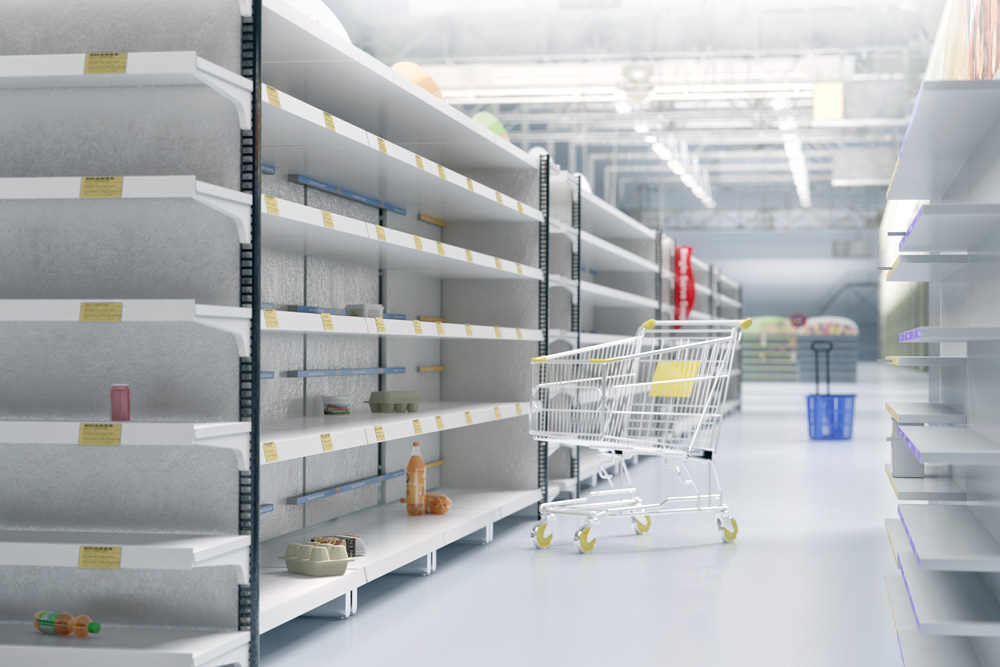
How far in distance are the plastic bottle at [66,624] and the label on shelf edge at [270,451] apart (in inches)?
24.5

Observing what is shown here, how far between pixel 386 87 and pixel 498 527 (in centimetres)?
259

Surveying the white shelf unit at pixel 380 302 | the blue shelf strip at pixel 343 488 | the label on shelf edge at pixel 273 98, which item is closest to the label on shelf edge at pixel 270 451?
the white shelf unit at pixel 380 302

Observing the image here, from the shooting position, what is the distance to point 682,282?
443 inches

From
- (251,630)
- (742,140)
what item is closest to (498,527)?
(251,630)

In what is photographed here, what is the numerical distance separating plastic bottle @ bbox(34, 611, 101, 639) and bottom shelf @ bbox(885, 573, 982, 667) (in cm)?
223

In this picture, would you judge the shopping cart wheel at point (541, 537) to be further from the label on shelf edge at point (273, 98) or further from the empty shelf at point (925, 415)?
the label on shelf edge at point (273, 98)

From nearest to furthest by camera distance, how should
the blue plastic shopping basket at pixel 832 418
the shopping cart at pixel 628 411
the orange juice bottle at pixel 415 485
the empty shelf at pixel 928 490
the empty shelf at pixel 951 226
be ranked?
the empty shelf at pixel 951 226 < the empty shelf at pixel 928 490 < the shopping cart at pixel 628 411 < the orange juice bottle at pixel 415 485 < the blue plastic shopping basket at pixel 832 418

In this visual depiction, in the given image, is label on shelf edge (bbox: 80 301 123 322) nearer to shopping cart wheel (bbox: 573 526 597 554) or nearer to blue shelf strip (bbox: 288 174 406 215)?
blue shelf strip (bbox: 288 174 406 215)

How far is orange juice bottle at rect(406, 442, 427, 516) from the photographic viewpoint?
498cm

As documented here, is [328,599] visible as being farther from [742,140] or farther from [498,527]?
[742,140]

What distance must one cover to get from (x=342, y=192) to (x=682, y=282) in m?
6.77

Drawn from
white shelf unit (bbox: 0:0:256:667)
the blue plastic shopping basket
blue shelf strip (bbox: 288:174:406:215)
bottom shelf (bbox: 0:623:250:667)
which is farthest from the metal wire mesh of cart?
the blue plastic shopping basket

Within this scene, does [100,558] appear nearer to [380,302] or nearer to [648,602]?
[648,602]

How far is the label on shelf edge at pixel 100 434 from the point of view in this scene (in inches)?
104
